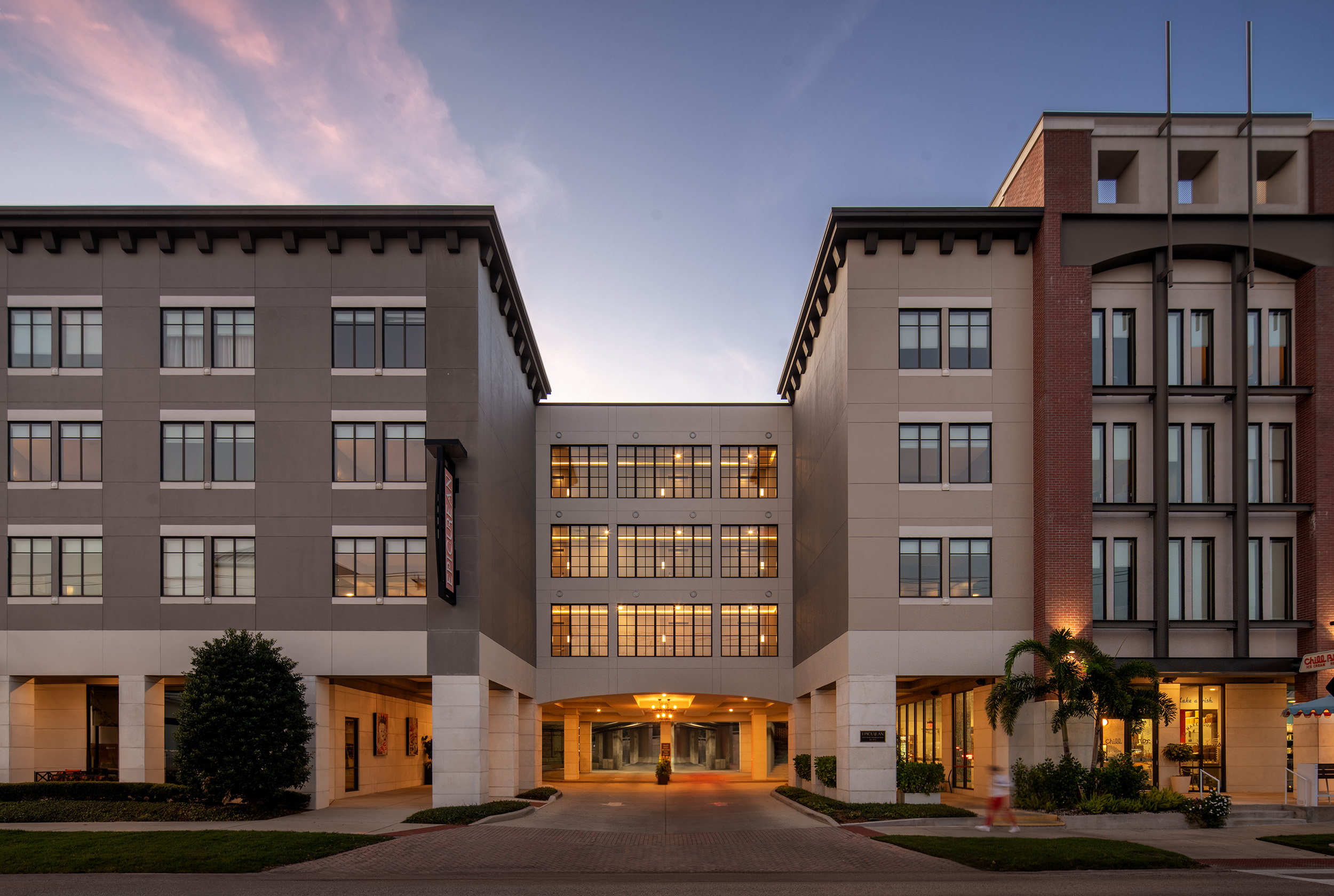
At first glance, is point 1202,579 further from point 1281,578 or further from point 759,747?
point 759,747

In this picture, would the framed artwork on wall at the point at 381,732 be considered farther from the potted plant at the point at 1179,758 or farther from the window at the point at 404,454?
the potted plant at the point at 1179,758

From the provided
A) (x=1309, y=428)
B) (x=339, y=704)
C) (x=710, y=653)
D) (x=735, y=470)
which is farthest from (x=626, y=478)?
(x=1309, y=428)

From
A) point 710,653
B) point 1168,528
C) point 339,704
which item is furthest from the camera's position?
point 710,653

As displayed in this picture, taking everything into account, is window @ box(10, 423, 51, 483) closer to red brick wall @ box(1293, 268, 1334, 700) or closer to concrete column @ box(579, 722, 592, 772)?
concrete column @ box(579, 722, 592, 772)

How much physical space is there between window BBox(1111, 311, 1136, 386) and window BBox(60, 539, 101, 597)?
29.7 metres

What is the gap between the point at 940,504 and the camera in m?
27.8

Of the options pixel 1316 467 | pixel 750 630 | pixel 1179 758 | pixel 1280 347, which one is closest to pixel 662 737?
pixel 750 630

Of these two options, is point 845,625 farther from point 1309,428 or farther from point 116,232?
point 116,232

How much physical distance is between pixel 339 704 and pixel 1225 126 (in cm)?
3148

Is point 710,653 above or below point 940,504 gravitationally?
below

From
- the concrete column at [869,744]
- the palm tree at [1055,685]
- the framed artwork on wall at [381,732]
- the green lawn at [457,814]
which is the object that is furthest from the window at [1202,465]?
the framed artwork on wall at [381,732]

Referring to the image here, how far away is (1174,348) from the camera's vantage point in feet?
92.4

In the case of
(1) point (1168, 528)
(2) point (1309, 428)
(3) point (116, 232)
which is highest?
(3) point (116, 232)

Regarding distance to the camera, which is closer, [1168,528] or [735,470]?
[1168,528]
